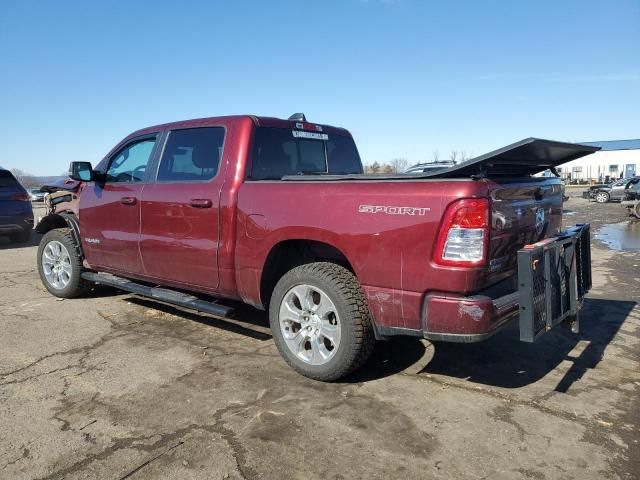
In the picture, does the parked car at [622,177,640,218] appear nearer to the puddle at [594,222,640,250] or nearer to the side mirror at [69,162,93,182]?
the puddle at [594,222,640,250]

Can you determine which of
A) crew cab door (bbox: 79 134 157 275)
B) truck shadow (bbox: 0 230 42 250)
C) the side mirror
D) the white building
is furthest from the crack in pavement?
the white building

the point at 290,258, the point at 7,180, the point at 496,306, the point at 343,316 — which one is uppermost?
the point at 7,180

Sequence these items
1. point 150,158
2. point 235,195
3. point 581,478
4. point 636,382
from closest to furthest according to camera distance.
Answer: point 581,478
point 636,382
point 235,195
point 150,158

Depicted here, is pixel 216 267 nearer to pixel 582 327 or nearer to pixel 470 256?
pixel 470 256

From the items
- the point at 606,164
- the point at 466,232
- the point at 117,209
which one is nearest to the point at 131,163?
the point at 117,209

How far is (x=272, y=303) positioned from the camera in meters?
3.93

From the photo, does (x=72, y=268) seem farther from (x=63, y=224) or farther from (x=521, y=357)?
(x=521, y=357)

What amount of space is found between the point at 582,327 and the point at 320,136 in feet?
10.7

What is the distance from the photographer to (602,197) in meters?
31.0

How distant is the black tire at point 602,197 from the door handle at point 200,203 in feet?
105

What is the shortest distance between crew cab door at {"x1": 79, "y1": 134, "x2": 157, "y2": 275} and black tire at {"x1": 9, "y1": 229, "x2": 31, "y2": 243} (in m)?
7.65

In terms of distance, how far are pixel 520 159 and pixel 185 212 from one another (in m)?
2.75

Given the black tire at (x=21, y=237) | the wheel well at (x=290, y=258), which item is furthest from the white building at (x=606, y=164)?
the wheel well at (x=290, y=258)

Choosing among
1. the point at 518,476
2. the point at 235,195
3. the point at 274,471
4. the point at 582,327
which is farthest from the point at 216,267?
the point at 582,327
